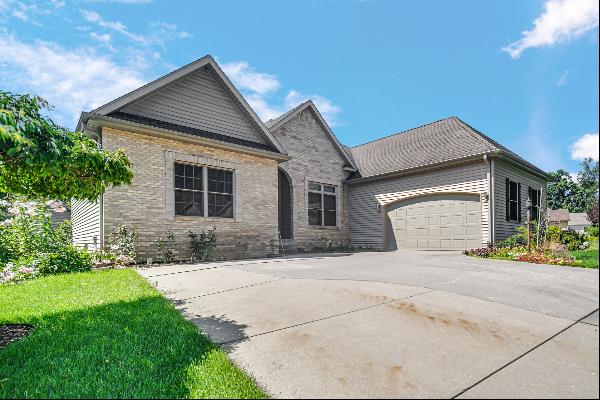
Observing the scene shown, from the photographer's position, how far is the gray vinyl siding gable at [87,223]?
32.2ft

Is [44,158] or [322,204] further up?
[44,158]

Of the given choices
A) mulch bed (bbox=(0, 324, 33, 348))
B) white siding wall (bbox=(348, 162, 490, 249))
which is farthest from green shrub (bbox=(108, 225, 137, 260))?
white siding wall (bbox=(348, 162, 490, 249))

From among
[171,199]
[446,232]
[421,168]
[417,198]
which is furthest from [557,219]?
[171,199]

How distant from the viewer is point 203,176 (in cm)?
1144

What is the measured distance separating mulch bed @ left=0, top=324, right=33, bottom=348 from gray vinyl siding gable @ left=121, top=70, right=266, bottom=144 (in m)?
7.75

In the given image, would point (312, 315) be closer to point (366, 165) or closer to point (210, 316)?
point (210, 316)

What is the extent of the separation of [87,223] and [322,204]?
10078 mm

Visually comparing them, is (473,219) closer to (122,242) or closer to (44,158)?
(122,242)

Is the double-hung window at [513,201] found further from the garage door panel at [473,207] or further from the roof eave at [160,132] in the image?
the roof eave at [160,132]

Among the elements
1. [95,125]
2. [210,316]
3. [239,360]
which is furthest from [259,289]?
[95,125]

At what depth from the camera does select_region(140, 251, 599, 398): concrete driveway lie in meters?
2.39

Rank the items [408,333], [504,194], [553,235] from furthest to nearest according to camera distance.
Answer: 1. [504,194]
2. [553,235]
3. [408,333]

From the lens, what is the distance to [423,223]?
14633 mm

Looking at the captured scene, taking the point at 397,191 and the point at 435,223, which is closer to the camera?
the point at 435,223
